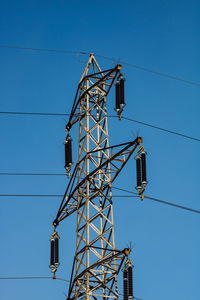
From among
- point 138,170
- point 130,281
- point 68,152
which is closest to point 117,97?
point 68,152

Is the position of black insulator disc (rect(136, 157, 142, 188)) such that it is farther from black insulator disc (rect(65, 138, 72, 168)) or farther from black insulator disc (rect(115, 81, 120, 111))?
black insulator disc (rect(65, 138, 72, 168))

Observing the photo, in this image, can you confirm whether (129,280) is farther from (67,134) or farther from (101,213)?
(67,134)

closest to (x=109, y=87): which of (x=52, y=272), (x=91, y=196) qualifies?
(x=91, y=196)

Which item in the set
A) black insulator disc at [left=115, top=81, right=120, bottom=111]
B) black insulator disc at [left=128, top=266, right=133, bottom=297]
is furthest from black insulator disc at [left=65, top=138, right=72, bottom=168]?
black insulator disc at [left=128, top=266, right=133, bottom=297]

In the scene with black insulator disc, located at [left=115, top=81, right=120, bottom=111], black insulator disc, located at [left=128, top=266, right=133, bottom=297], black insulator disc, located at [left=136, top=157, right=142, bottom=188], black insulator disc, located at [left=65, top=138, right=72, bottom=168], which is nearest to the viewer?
black insulator disc, located at [left=128, top=266, right=133, bottom=297]

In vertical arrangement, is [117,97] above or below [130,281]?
above

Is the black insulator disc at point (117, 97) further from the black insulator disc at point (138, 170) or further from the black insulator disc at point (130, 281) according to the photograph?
the black insulator disc at point (130, 281)

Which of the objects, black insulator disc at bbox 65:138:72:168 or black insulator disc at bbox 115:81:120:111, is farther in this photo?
black insulator disc at bbox 65:138:72:168

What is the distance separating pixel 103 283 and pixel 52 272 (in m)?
4.95

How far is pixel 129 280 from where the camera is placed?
89.4 ft

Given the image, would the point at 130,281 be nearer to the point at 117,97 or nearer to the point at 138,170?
the point at 138,170

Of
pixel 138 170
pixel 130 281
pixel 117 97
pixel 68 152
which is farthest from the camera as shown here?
pixel 68 152

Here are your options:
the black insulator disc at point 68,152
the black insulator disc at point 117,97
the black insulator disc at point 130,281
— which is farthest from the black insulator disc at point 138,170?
the black insulator disc at point 68,152

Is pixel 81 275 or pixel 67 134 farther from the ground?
pixel 67 134
